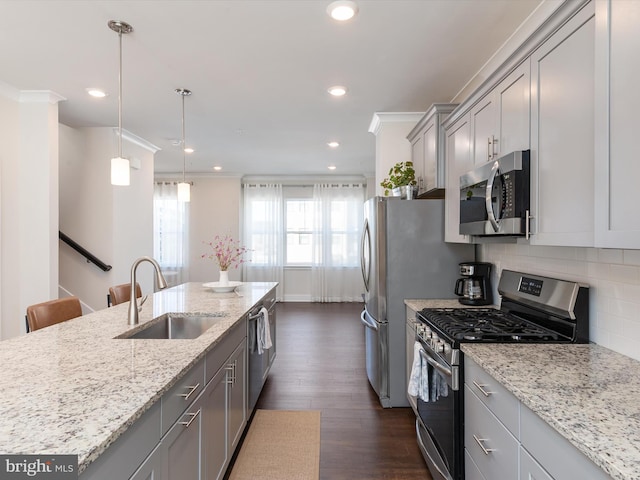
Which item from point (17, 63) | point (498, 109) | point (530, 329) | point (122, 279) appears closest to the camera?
point (530, 329)

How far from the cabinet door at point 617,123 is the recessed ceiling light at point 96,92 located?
369cm

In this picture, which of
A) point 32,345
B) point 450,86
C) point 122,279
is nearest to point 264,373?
point 32,345

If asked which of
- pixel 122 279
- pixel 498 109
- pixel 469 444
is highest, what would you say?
pixel 498 109

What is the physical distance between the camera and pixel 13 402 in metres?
1.10

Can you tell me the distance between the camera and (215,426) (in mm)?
1843

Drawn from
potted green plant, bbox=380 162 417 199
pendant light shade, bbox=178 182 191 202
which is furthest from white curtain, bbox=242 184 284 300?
potted green plant, bbox=380 162 417 199

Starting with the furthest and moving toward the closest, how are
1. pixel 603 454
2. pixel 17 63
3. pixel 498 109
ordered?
1. pixel 17 63
2. pixel 498 109
3. pixel 603 454

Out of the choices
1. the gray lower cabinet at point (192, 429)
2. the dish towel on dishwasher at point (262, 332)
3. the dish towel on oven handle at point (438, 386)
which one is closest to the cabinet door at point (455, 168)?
the dish towel on oven handle at point (438, 386)

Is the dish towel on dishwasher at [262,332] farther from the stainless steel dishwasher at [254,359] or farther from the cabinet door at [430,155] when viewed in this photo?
the cabinet door at [430,155]

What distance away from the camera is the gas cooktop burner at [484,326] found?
183 centimetres

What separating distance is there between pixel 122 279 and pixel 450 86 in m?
4.29

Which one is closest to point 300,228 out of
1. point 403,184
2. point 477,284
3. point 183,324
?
point 403,184

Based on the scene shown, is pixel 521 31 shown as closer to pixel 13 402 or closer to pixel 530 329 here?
pixel 530 329

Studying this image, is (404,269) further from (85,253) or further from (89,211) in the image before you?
(89,211)
